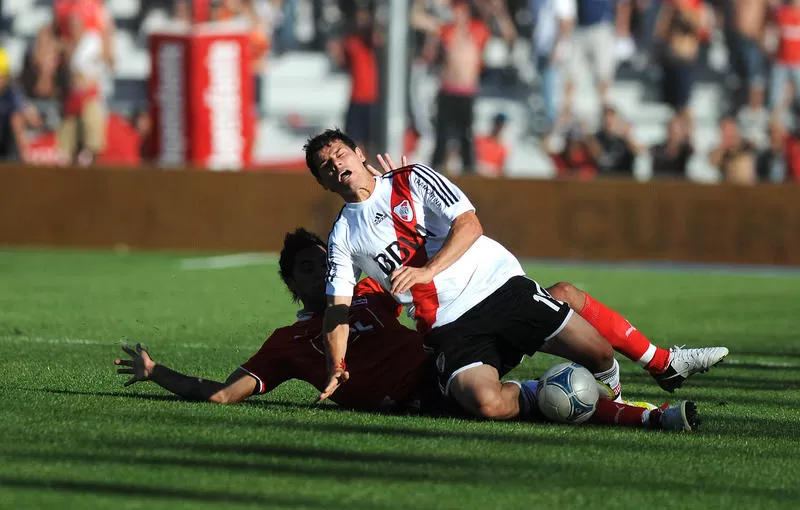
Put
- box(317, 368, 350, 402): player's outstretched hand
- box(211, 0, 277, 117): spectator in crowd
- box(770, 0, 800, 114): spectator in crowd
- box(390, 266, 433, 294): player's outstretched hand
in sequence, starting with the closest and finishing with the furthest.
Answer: box(390, 266, 433, 294): player's outstretched hand
box(317, 368, 350, 402): player's outstretched hand
box(770, 0, 800, 114): spectator in crowd
box(211, 0, 277, 117): spectator in crowd

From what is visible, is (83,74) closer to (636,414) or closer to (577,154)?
(577,154)

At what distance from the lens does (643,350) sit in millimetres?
7754

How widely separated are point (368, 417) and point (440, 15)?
17514 millimetres

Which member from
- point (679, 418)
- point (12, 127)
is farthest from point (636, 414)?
point (12, 127)

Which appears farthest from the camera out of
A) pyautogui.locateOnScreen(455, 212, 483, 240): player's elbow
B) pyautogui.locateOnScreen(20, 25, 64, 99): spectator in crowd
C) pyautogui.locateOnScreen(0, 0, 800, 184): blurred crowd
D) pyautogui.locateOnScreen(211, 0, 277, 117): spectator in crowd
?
pyautogui.locateOnScreen(20, 25, 64, 99): spectator in crowd

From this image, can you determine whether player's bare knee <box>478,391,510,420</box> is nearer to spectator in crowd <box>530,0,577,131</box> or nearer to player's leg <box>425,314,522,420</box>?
player's leg <box>425,314,522,420</box>

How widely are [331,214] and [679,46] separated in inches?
283

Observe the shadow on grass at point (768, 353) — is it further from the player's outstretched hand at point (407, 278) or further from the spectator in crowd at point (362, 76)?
the spectator in crowd at point (362, 76)

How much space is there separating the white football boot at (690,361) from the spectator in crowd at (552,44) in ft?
50.8

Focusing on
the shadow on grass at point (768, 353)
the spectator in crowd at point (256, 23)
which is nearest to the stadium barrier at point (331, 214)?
the spectator in crowd at point (256, 23)

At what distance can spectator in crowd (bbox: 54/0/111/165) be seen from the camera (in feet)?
73.9

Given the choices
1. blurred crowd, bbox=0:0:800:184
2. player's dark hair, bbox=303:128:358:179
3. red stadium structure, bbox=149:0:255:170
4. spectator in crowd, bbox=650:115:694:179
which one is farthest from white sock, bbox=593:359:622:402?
red stadium structure, bbox=149:0:255:170

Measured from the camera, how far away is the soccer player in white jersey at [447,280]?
710 centimetres

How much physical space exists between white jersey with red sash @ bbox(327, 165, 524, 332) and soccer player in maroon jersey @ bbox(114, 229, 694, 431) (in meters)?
0.22
